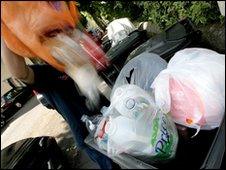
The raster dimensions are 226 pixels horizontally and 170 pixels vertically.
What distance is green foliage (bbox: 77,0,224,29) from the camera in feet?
13.9

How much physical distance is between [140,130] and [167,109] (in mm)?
214

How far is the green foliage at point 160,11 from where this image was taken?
4.25 m

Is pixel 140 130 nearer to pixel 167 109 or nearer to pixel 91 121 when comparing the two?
pixel 167 109

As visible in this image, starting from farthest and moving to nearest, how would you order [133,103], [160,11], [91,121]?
[160,11], [91,121], [133,103]

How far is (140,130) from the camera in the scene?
193 centimetres

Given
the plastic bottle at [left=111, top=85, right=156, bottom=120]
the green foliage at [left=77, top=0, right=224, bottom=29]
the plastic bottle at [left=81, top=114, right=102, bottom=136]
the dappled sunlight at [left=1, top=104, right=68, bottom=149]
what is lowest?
the dappled sunlight at [left=1, top=104, right=68, bottom=149]

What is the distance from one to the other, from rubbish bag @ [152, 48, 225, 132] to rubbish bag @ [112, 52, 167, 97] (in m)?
0.26

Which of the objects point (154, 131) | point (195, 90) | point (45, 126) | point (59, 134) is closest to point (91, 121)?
point (154, 131)

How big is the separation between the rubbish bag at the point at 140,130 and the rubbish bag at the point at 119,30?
3.01 meters

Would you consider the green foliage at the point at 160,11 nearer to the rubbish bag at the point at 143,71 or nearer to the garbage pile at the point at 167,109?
the rubbish bag at the point at 143,71

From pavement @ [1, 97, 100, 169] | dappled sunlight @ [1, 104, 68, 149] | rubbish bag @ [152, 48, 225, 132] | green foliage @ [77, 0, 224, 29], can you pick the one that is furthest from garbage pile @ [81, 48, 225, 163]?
dappled sunlight @ [1, 104, 68, 149]

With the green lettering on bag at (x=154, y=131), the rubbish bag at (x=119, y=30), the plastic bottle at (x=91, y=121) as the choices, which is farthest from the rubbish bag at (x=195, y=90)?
the rubbish bag at (x=119, y=30)

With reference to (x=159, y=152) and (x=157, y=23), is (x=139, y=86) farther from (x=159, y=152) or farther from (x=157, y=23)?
(x=157, y=23)

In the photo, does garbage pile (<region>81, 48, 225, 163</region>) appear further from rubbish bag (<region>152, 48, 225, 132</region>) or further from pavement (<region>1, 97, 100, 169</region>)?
pavement (<region>1, 97, 100, 169</region>)
